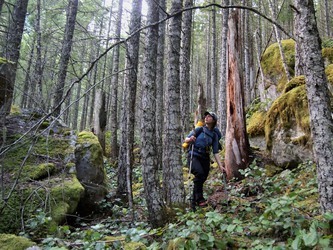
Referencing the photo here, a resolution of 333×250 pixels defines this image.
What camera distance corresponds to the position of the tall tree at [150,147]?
4820 mm

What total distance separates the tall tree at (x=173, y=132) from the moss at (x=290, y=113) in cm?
296

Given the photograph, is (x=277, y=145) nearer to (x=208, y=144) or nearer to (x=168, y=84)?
(x=208, y=144)

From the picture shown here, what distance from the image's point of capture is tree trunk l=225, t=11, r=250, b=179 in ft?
25.0

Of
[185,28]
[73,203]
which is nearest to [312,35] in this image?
[73,203]

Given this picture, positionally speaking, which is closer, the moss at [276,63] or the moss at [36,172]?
the moss at [36,172]

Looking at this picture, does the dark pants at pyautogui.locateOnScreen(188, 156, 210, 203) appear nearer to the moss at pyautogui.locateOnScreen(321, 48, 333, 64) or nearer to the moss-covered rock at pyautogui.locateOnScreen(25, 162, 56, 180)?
the moss-covered rock at pyautogui.locateOnScreen(25, 162, 56, 180)

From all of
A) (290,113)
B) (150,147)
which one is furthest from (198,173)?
(290,113)

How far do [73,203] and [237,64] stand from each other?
5.56 metres

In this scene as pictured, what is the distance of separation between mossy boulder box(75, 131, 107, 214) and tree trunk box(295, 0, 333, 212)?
5.36 m

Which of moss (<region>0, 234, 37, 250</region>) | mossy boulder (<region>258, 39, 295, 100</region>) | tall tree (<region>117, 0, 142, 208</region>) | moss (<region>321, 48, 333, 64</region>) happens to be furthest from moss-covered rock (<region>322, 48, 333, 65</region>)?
moss (<region>0, 234, 37, 250</region>)

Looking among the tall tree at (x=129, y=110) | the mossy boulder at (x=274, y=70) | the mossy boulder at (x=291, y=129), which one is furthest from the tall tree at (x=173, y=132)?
the mossy boulder at (x=274, y=70)

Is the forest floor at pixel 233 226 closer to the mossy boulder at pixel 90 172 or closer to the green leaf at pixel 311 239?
the green leaf at pixel 311 239

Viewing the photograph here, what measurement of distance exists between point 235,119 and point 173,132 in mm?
2815

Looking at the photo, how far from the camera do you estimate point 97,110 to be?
46.3ft
